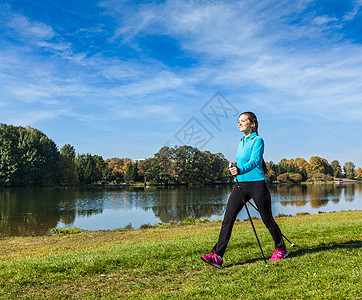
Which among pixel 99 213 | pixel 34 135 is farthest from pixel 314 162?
pixel 99 213

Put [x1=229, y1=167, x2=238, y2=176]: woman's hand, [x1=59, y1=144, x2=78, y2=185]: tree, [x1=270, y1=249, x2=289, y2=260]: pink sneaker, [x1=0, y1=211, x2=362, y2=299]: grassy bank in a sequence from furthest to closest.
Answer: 1. [x1=59, y1=144, x2=78, y2=185]: tree
2. [x1=270, y1=249, x2=289, y2=260]: pink sneaker
3. [x1=229, y1=167, x2=238, y2=176]: woman's hand
4. [x1=0, y1=211, x2=362, y2=299]: grassy bank

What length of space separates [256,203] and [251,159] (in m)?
0.69

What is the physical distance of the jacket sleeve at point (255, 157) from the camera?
439 cm

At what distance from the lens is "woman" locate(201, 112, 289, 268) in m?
4.45

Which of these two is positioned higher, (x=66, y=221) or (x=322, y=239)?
(x=322, y=239)

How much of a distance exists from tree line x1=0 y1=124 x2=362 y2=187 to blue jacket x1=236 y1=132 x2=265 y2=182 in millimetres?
45558

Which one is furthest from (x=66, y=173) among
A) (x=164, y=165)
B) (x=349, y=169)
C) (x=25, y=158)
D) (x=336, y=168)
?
(x=349, y=169)

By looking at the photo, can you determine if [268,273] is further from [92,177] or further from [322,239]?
[92,177]

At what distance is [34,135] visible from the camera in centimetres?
6241

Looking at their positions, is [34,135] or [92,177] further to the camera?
[92,177]

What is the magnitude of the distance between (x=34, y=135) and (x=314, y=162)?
112 m

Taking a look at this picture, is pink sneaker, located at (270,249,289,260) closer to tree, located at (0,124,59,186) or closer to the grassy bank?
the grassy bank

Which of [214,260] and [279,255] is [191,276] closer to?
[214,260]

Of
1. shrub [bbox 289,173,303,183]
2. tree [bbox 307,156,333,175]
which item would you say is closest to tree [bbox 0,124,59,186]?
shrub [bbox 289,173,303,183]
